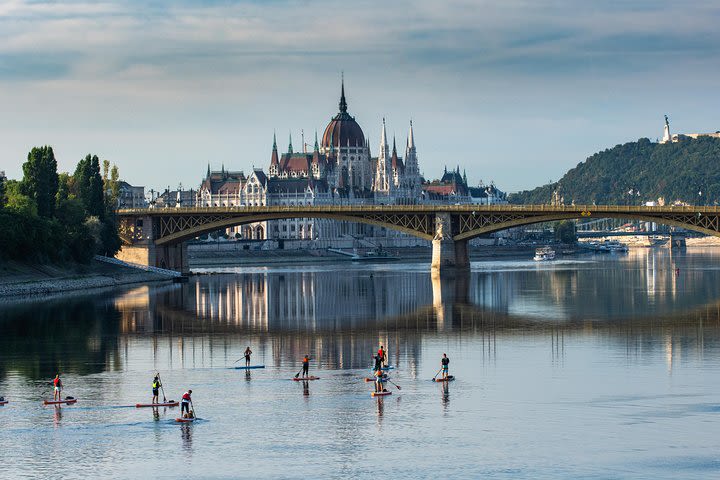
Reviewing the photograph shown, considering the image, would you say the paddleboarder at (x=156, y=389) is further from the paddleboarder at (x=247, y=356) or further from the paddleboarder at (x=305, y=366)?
the paddleboarder at (x=247, y=356)

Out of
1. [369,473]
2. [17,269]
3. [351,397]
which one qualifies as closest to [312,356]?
[351,397]

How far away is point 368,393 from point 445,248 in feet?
427

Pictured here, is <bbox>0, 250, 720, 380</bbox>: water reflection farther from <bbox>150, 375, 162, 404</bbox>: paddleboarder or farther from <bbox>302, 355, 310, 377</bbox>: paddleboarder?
<bbox>150, 375, 162, 404</bbox>: paddleboarder

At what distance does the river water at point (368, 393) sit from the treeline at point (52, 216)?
31.0 metres

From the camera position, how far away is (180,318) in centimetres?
10094

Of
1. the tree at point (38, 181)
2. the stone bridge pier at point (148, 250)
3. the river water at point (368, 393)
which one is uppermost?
the tree at point (38, 181)

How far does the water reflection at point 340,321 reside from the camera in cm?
7394

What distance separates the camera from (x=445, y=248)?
187 meters

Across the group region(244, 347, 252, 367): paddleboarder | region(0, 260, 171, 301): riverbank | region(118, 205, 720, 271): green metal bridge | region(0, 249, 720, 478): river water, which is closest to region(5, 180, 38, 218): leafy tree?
region(0, 260, 171, 301): riverbank

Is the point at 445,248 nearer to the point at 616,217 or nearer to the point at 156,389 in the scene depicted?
the point at 616,217

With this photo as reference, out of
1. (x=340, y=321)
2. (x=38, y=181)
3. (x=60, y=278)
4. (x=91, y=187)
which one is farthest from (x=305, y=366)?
(x=91, y=187)

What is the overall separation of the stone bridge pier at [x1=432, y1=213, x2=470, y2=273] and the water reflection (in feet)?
100

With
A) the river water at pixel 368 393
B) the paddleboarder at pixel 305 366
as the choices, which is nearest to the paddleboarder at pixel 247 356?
the river water at pixel 368 393

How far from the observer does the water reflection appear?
73938 millimetres
